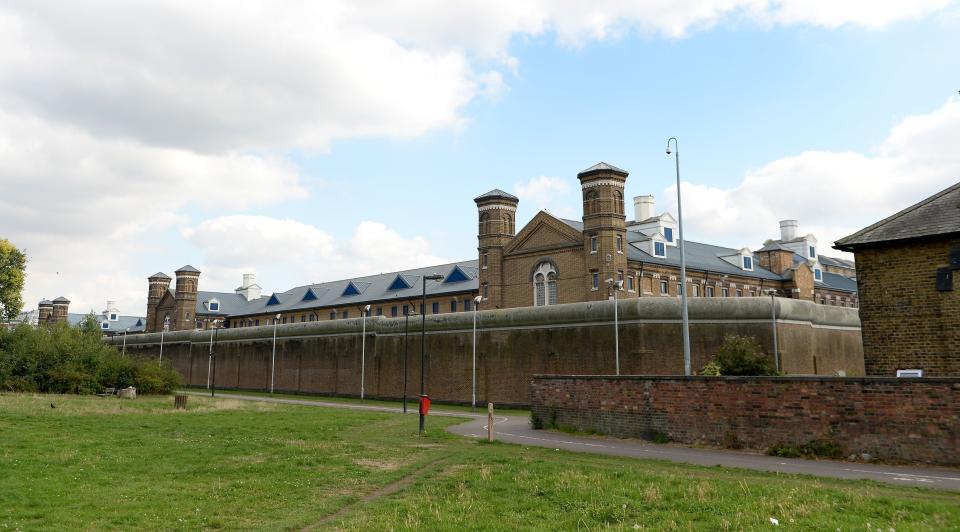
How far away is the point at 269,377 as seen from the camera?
Answer: 183 ft

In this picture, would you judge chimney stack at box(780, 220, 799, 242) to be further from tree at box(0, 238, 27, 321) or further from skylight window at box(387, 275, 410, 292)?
tree at box(0, 238, 27, 321)

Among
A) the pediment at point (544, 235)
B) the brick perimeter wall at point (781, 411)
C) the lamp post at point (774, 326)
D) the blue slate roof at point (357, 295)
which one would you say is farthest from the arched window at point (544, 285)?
the brick perimeter wall at point (781, 411)

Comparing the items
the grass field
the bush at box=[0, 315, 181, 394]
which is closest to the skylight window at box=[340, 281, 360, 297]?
the bush at box=[0, 315, 181, 394]

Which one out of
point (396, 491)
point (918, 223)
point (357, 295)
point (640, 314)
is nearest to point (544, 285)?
point (640, 314)

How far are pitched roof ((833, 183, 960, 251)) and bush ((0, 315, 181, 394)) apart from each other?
37316mm

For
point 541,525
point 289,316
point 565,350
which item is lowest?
point 541,525

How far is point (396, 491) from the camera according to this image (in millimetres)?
12000

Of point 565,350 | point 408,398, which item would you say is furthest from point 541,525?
point 408,398

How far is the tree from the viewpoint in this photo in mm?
65562

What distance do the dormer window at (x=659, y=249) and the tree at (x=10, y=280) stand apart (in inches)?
2360

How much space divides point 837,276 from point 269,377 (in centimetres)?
6384

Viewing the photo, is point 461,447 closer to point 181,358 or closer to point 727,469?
point 727,469

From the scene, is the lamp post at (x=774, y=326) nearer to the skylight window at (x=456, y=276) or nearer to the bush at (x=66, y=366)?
the bush at (x=66, y=366)

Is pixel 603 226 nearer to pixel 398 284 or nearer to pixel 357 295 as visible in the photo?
pixel 398 284
